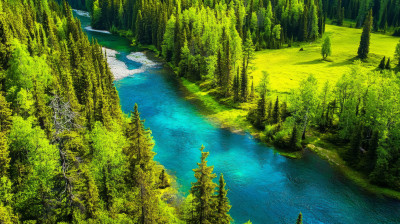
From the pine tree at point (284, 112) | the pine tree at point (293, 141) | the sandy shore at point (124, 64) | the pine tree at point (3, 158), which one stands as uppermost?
the pine tree at point (3, 158)

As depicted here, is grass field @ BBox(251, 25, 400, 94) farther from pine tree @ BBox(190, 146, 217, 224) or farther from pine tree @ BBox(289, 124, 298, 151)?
pine tree @ BBox(190, 146, 217, 224)

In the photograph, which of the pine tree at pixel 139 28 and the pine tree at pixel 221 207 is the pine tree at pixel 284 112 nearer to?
the pine tree at pixel 221 207

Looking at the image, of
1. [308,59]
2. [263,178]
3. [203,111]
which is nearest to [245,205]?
[263,178]

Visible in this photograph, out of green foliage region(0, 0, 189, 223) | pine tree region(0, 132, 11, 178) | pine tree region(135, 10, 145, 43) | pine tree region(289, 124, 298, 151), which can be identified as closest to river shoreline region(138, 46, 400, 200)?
pine tree region(289, 124, 298, 151)

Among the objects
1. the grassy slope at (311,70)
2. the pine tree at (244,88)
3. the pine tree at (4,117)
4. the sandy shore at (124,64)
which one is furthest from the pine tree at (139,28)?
the pine tree at (4,117)

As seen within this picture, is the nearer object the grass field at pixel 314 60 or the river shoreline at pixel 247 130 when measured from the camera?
the river shoreline at pixel 247 130

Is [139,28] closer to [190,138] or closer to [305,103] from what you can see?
[190,138]
